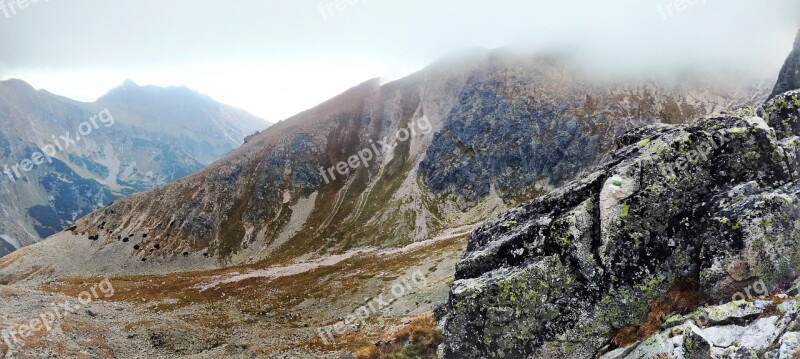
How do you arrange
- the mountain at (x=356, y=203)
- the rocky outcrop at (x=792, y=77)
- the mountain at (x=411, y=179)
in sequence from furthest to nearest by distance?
the mountain at (x=411, y=179) < the mountain at (x=356, y=203) < the rocky outcrop at (x=792, y=77)

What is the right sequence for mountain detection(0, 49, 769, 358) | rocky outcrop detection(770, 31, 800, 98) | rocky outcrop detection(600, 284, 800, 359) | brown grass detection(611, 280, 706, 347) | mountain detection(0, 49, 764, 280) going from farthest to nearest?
mountain detection(0, 49, 764, 280)
mountain detection(0, 49, 769, 358)
rocky outcrop detection(770, 31, 800, 98)
brown grass detection(611, 280, 706, 347)
rocky outcrop detection(600, 284, 800, 359)

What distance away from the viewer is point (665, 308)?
46.5 feet

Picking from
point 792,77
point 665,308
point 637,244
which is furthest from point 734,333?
point 792,77

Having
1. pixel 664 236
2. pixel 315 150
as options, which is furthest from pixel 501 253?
pixel 315 150

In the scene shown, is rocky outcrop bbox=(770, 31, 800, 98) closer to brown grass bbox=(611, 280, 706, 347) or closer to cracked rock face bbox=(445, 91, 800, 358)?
cracked rock face bbox=(445, 91, 800, 358)

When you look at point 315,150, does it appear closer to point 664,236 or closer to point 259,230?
point 259,230

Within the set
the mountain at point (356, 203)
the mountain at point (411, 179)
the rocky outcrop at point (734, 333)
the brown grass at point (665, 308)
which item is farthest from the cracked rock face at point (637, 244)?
the mountain at point (411, 179)

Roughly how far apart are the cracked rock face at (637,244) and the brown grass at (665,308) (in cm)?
19

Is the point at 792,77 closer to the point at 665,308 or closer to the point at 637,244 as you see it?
the point at 637,244

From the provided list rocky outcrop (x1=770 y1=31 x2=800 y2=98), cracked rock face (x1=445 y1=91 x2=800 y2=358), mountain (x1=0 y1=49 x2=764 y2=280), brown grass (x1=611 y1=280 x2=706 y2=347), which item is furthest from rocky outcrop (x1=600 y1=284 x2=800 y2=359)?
mountain (x1=0 y1=49 x2=764 y2=280)

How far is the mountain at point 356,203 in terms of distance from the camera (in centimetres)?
8556

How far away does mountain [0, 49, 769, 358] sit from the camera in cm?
8556

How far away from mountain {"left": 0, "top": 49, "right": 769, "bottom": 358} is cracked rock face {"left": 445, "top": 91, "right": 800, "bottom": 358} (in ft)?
161

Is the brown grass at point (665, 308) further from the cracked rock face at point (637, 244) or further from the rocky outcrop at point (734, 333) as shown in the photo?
the rocky outcrop at point (734, 333)
